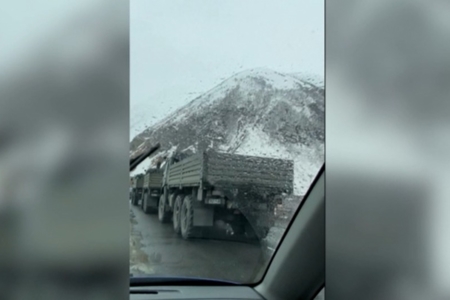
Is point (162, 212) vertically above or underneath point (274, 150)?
underneath

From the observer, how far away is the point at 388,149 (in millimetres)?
1141

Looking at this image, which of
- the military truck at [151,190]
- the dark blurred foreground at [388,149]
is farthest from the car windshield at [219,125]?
the dark blurred foreground at [388,149]

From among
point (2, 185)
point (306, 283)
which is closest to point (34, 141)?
point (2, 185)

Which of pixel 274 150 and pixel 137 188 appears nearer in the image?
pixel 137 188

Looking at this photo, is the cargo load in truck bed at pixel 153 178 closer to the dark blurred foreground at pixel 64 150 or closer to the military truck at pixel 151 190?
the military truck at pixel 151 190

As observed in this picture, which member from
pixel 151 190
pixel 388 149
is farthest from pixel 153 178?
pixel 388 149

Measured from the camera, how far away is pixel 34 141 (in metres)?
0.81

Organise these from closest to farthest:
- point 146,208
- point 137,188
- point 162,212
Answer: point 137,188, point 146,208, point 162,212

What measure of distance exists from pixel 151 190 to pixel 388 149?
2.11 ft

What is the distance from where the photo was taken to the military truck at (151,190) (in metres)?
1.14

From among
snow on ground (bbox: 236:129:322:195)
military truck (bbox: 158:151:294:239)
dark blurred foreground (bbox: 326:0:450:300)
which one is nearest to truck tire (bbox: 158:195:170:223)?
military truck (bbox: 158:151:294:239)

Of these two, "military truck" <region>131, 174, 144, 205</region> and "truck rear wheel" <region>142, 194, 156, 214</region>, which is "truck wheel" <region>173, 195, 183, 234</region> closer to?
"truck rear wheel" <region>142, 194, 156, 214</region>

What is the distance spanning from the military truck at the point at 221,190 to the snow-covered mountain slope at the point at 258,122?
4 centimetres

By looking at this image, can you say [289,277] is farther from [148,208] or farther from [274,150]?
[148,208]
